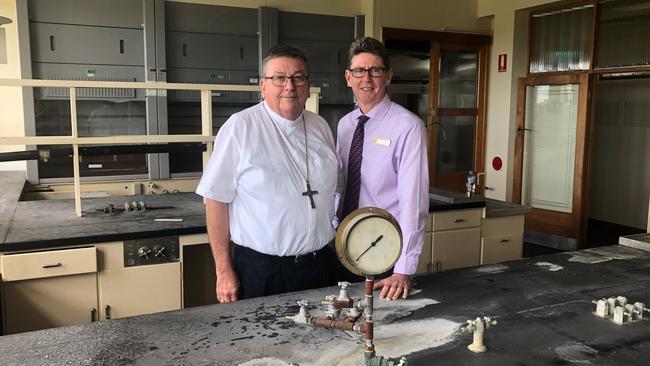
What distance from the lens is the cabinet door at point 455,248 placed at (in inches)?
135

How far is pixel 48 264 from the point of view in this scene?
7.69 ft

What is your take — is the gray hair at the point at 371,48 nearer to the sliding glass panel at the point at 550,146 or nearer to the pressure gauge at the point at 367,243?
the pressure gauge at the point at 367,243

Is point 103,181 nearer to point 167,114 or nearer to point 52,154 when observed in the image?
point 167,114

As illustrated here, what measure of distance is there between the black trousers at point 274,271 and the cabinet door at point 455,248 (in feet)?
5.36

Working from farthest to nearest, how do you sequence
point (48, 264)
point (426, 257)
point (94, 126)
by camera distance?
1. point (94, 126)
2. point (426, 257)
3. point (48, 264)

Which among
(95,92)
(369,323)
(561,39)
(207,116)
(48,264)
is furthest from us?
(561,39)

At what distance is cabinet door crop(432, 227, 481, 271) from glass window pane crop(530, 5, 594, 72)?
266cm

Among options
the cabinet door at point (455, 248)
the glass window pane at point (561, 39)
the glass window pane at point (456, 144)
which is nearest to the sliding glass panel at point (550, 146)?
the glass window pane at point (561, 39)

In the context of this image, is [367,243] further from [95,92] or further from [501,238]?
[95,92]

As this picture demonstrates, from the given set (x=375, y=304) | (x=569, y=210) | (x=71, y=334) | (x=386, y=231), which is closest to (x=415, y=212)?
(x=375, y=304)

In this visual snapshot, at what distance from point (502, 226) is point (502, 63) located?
286cm

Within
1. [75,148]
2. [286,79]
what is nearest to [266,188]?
[286,79]

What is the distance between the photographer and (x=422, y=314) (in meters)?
1.56

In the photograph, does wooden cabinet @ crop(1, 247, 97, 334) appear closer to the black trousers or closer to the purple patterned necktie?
the black trousers
